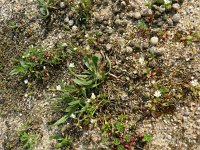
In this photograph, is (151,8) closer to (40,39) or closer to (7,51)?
(40,39)

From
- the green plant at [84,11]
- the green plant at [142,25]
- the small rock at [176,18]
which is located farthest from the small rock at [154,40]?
the green plant at [84,11]

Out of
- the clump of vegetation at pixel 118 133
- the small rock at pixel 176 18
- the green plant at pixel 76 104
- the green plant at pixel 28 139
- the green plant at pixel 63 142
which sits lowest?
the green plant at pixel 28 139

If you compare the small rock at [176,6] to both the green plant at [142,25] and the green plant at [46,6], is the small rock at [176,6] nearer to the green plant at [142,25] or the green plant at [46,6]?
the green plant at [142,25]

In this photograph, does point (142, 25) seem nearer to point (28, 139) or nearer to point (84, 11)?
point (84, 11)

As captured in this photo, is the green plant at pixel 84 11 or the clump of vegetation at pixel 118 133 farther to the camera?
the green plant at pixel 84 11

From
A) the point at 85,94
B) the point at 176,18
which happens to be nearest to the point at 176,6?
the point at 176,18

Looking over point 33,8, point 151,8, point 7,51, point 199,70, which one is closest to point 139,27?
point 151,8

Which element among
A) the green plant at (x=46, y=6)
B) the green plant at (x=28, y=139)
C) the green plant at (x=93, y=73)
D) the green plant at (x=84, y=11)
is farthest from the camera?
the green plant at (x=46, y=6)

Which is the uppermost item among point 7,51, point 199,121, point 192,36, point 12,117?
point 192,36
